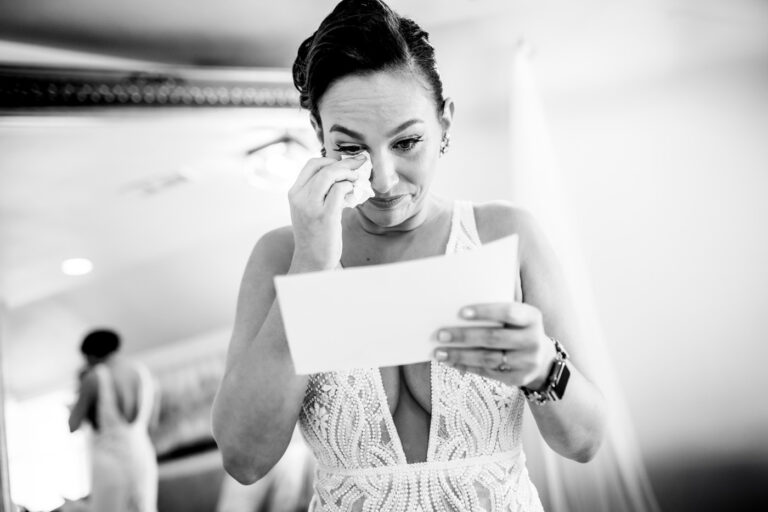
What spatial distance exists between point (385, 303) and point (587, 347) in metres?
2.03

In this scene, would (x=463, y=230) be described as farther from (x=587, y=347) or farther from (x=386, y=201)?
(x=587, y=347)

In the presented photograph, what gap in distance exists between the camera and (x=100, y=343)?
1.56m

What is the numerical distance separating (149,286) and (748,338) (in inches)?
83.8

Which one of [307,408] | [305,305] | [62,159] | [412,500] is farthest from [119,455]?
[305,305]

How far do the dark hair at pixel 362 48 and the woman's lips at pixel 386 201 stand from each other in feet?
0.52

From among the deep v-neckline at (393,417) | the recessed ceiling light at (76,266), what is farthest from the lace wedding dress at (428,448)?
the recessed ceiling light at (76,266)

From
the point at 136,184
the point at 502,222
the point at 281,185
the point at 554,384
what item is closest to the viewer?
the point at 554,384

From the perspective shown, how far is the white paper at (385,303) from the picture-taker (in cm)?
65

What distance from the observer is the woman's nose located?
87cm

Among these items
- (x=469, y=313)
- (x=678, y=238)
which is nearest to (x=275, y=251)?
(x=469, y=313)

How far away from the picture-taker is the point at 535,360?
687 mm

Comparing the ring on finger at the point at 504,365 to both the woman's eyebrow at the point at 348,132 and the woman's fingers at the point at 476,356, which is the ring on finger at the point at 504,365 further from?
the woman's eyebrow at the point at 348,132

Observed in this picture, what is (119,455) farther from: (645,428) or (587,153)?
(587,153)

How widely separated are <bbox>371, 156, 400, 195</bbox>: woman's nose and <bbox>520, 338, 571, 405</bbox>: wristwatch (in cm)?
30
